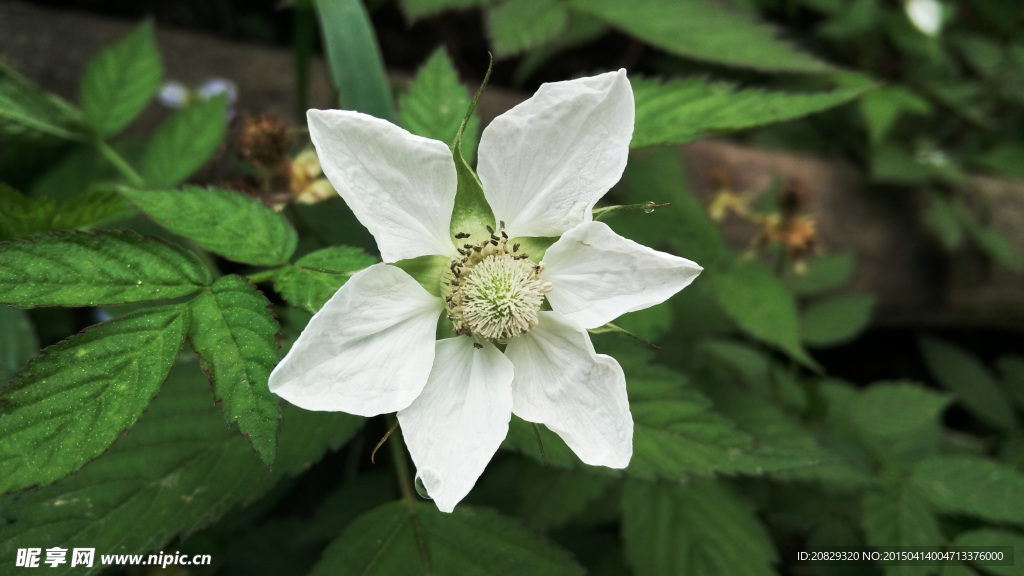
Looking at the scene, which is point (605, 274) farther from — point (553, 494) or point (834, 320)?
point (834, 320)

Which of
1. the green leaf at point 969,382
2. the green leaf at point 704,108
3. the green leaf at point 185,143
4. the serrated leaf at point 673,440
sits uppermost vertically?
the green leaf at point 704,108

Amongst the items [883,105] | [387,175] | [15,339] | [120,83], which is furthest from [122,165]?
[883,105]

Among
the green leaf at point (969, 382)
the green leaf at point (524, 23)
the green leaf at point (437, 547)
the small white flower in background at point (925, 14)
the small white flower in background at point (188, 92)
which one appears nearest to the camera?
the green leaf at point (437, 547)

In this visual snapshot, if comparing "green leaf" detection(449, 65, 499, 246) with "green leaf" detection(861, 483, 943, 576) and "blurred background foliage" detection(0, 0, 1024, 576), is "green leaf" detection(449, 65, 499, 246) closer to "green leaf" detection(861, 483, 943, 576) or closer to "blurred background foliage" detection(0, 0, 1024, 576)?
"blurred background foliage" detection(0, 0, 1024, 576)

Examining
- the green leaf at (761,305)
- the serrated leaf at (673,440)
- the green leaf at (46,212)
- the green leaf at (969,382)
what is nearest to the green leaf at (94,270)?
Result: the green leaf at (46,212)

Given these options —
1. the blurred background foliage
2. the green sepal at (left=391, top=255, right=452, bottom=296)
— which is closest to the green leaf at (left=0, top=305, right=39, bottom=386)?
the blurred background foliage

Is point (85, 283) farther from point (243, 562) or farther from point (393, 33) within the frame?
point (393, 33)

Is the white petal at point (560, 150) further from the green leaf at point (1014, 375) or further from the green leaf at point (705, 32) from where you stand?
the green leaf at point (1014, 375)
